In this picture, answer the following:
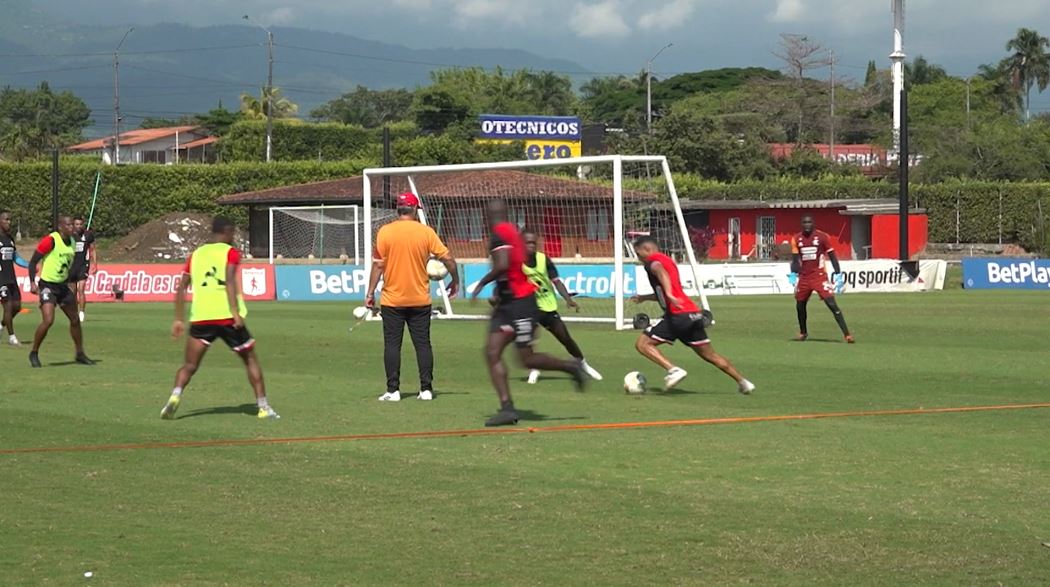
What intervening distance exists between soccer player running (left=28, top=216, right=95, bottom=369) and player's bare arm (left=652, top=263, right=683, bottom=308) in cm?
771

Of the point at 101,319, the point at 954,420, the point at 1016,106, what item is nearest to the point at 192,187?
the point at 101,319

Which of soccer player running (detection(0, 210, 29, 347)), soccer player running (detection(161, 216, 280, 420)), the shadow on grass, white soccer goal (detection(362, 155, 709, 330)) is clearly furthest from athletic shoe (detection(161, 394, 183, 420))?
white soccer goal (detection(362, 155, 709, 330))

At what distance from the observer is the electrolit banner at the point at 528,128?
78625mm

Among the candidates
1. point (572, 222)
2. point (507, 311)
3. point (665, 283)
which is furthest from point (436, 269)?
point (572, 222)

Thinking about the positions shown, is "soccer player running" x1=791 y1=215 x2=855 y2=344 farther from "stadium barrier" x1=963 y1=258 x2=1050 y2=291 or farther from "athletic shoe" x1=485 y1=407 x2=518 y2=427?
"stadium barrier" x1=963 y1=258 x2=1050 y2=291

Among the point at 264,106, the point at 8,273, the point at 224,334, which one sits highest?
the point at 264,106

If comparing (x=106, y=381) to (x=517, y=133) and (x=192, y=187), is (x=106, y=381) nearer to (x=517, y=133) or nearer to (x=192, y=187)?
(x=192, y=187)

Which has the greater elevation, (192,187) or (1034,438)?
(192,187)

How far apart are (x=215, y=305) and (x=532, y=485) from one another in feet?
14.2

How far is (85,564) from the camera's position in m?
7.82

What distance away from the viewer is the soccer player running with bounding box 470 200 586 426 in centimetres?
1260

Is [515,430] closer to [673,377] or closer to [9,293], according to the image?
[673,377]

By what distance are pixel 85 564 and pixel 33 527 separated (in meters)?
1.09

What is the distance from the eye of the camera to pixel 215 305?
43.1 feet
